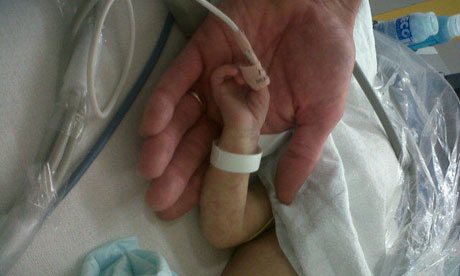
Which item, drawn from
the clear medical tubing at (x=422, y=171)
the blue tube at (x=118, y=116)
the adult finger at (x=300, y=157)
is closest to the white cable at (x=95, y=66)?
the blue tube at (x=118, y=116)

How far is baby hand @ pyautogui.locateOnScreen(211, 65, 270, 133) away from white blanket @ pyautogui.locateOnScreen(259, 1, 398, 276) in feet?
0.52

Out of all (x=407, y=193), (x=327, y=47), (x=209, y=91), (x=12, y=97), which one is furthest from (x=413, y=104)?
(x=12, y=97)

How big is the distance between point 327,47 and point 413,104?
384mm

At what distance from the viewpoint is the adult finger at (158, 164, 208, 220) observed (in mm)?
538

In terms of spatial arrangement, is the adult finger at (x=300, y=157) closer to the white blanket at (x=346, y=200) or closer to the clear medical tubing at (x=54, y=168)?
the white blanket at (x=346, y=200)

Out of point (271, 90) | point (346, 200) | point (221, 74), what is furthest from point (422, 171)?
point (221, 74)

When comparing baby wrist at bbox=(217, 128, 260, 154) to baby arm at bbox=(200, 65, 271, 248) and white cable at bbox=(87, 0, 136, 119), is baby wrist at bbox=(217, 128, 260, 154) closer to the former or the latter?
baby arm at bbox=(200, 65, 271, 248)

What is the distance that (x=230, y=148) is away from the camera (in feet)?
1.75

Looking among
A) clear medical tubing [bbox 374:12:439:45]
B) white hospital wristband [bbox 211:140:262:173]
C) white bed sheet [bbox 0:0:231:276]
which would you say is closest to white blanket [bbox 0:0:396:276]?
white bed sheet [bbox 0:0:231:276]

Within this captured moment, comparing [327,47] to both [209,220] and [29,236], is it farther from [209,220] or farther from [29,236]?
[29,236]

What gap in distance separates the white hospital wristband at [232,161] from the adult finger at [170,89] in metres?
0.09

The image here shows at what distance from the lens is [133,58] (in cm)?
56

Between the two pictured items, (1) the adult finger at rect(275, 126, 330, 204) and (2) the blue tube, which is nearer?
(2) the blue tube

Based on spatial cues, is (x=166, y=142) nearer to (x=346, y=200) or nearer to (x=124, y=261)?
(x=124, y=261)
